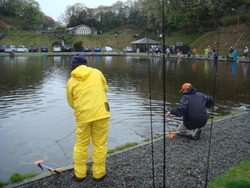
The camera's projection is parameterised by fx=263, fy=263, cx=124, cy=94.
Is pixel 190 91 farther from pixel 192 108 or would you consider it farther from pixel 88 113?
pixel 88 113

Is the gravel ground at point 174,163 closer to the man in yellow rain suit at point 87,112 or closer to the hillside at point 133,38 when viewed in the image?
the man in yellow rain suit at point 87,112

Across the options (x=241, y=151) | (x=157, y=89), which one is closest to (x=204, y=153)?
(x=241, y=151)

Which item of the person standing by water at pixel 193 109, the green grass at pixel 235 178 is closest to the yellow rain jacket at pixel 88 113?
the green grass at pixel 235 178

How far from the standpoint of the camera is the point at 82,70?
409cm

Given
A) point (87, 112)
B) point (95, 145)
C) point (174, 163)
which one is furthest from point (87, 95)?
point (174, 163)

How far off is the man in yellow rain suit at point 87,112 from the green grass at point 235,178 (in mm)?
1816

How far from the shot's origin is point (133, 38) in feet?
245

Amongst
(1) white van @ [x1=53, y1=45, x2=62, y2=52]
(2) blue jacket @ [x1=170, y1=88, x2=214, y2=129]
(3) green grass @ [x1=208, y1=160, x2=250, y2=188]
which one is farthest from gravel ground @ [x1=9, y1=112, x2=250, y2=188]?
(1) white van @ [x1=53, y1=45, x2=62, y2=52]

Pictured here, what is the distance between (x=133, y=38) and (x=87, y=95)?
72.3 m

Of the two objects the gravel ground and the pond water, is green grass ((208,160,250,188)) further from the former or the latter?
the pond water

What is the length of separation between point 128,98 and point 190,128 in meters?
6.63

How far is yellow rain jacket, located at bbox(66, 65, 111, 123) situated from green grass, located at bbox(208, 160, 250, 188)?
203cm

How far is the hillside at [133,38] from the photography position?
44.7 meters

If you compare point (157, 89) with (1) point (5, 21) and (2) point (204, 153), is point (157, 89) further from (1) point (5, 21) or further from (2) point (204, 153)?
(1) point (5, 21)
